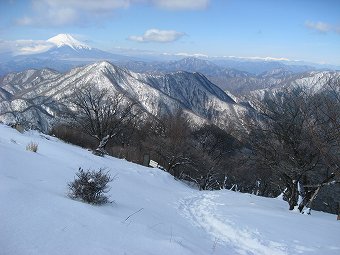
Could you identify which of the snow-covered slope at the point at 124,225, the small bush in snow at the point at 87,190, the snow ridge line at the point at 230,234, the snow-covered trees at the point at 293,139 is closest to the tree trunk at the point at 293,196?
the snow-covered trees at the point at 293,139

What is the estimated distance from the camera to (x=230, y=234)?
9.16 meters

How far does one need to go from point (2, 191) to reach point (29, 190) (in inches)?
25.1

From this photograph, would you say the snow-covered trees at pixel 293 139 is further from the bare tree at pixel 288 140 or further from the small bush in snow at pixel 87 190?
the small bush in snow at pixel 87 190

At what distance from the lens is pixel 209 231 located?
364 inches

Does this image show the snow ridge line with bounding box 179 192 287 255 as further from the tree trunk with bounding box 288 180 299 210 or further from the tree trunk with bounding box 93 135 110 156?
the tree trunk with bounding box 93 135 110 156

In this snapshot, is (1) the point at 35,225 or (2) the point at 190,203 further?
(2) the point at 190,203

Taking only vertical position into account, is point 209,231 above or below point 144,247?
below

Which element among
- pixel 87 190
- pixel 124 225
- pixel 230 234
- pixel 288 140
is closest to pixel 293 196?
pixel 288 140

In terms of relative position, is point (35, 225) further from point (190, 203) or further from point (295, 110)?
point (295, 110)

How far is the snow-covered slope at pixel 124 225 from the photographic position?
15.0 ft

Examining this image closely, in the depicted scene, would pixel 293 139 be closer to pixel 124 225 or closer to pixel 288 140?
pixel 288 140

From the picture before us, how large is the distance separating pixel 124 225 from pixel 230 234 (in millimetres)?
3919

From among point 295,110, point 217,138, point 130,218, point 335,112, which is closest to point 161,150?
point 217,138

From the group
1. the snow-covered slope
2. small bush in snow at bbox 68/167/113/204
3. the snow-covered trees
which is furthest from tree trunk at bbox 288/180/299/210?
small bush in snow at bbox 68/167/113/204
